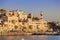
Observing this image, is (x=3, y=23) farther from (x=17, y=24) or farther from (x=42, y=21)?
(x=42, y=21)

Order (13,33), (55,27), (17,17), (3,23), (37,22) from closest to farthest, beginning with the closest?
(13,33) → (3,23) → (17,17) → (37,22) → (55,27)

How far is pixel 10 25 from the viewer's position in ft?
278

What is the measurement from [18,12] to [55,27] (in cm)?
1714

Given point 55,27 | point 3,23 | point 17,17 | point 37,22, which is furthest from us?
point 55,27

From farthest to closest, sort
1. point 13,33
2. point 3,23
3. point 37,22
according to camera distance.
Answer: point 37,22 → point 3,23 → point 13,33

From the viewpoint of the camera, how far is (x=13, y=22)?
86750 mm

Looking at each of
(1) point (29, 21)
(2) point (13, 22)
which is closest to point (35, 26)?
(1) point (29, 21)

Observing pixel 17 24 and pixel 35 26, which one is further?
pixel 35 26

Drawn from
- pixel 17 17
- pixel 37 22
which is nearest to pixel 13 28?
pixel 17 17

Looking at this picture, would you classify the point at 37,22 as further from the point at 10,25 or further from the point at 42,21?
the point at 10,25

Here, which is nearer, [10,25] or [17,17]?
[10,25]

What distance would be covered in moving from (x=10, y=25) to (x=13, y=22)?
2.38 metres

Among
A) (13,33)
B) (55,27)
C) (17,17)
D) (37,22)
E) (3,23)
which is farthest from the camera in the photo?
(55,27)

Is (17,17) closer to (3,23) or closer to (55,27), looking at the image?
(3,23)
